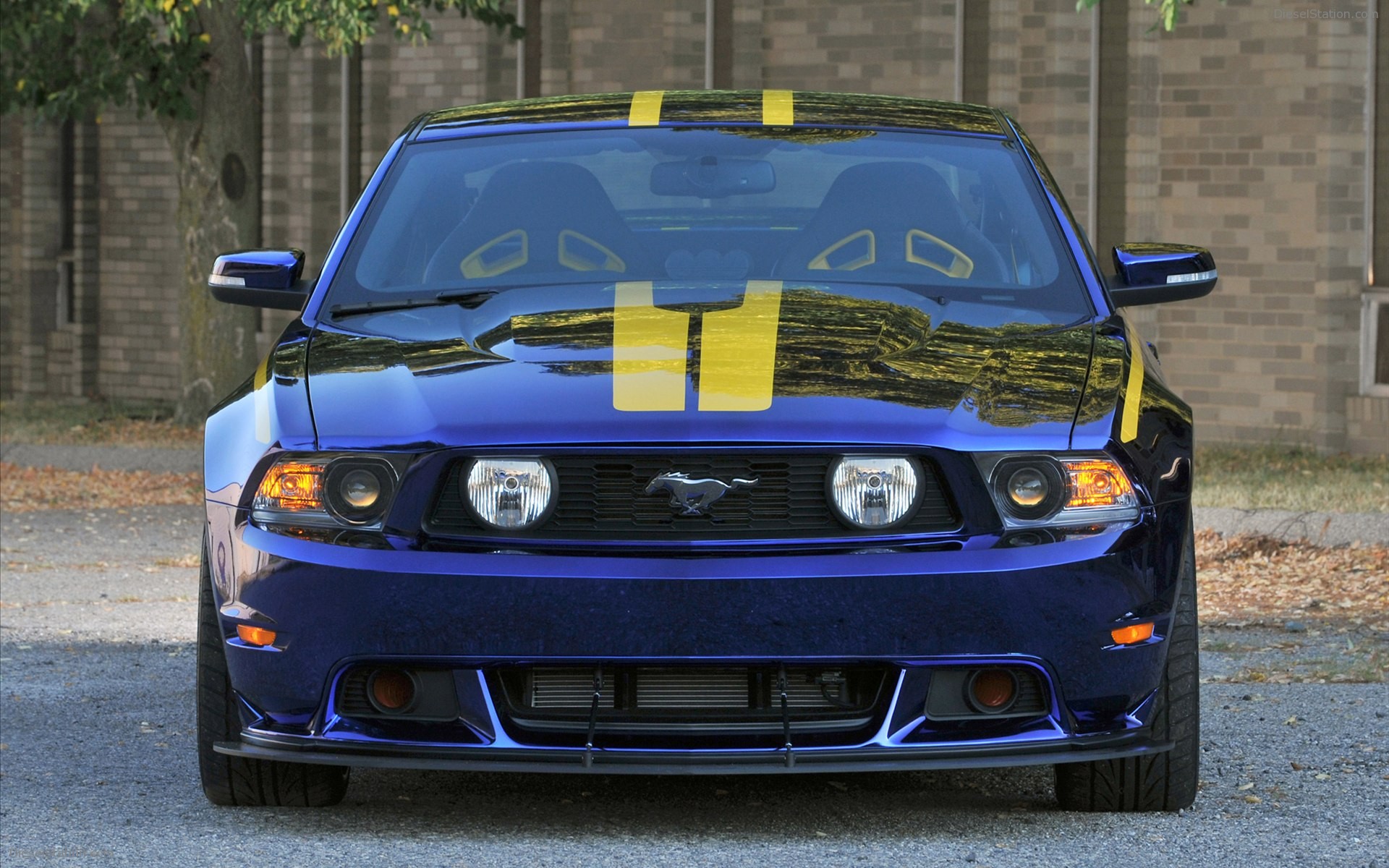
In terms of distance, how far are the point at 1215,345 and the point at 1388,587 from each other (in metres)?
6.95

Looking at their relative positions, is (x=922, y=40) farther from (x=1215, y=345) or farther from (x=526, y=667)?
(x=526, y=667)

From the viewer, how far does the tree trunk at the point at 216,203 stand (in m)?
15.8

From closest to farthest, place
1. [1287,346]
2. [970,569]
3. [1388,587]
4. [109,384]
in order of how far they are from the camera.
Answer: [970,569] → [1388,587] → [1287,346] → [109,384]

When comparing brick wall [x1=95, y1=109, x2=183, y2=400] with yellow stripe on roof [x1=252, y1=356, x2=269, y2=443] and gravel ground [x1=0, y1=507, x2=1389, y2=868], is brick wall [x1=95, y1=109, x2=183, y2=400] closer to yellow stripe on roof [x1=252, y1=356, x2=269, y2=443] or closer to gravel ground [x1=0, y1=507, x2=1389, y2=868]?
gravel ground [x1=0, y1=507, x2=1389, y2=868]

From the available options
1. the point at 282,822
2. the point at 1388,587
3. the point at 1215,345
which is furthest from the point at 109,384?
the point at 282,822

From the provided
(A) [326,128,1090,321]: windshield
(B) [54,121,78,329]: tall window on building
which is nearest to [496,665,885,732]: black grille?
(A) [326,128,1090,321]: windshield

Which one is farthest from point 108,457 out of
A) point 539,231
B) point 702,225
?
point 539,231

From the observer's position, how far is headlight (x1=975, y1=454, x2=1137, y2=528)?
3.97 meters

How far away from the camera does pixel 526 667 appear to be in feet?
13.1

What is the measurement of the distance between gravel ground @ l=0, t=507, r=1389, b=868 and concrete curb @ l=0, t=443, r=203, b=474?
7691mm

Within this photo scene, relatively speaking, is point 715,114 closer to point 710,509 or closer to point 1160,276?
point 1160,276

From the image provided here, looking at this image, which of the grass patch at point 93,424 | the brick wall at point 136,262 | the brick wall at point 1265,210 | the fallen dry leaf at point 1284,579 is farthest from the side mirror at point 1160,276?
the brick wall at point 136,262

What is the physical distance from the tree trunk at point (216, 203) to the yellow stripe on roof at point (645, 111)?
10.6 metres

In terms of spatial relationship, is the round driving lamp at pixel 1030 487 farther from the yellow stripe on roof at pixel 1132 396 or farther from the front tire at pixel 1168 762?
the front tire at pixel 1168 762
